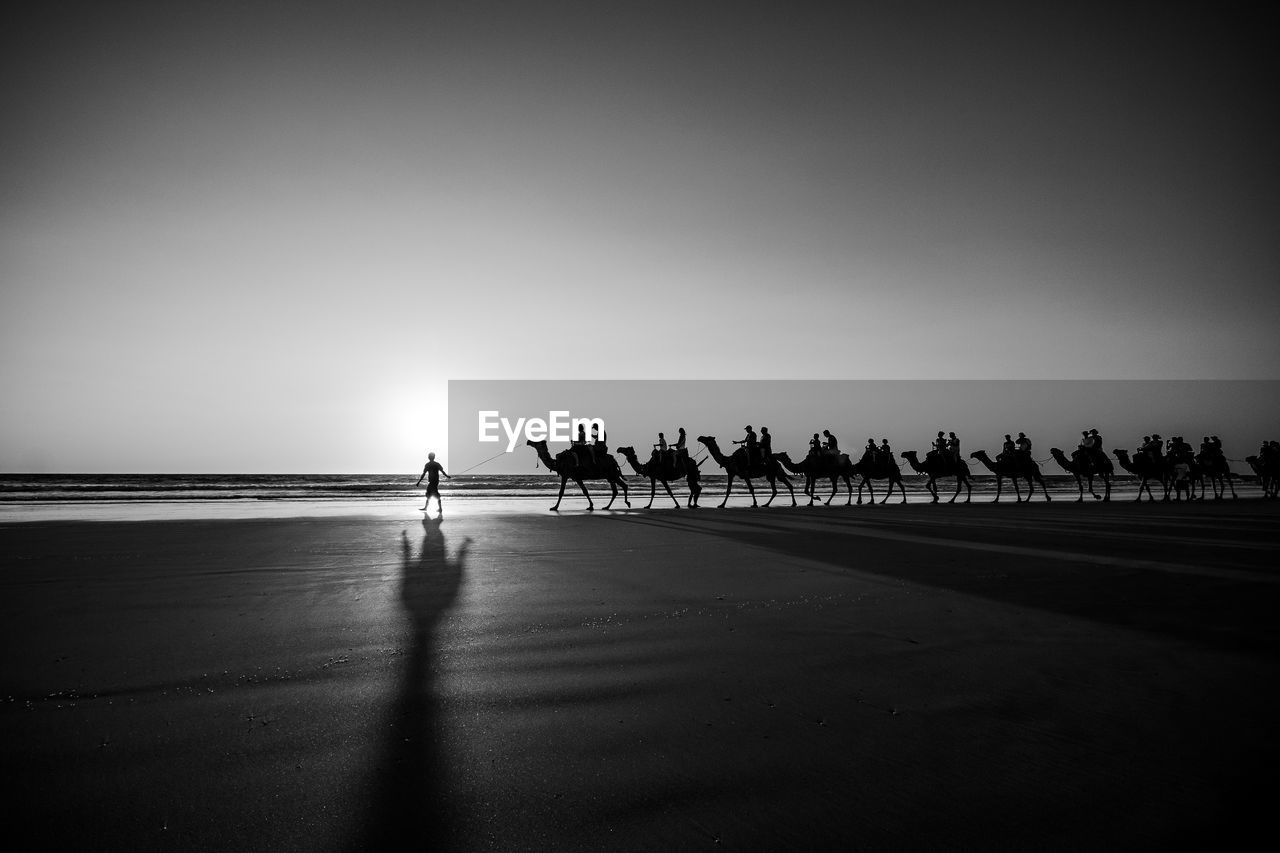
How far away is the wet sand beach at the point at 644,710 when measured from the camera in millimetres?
2326

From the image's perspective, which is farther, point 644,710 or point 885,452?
point 885,452

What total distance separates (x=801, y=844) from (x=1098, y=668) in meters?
2.81

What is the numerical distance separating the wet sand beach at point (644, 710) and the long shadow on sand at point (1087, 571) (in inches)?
2.7

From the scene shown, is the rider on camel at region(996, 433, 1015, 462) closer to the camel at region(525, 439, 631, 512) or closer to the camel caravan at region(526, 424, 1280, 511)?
the camel caravan at region(526, 424, 1280, 511)

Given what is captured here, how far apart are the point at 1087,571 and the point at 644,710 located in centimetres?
660

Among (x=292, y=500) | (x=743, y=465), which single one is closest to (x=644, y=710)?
(x=743, y=465)

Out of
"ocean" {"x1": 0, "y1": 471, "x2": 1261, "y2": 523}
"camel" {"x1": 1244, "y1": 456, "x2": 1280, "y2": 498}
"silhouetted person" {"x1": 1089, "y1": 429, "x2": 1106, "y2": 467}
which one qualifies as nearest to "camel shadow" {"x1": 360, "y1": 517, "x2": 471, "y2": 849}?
"ocean" {"x1": 0, "y1": 471, "x2": 1261, "y2": 523}

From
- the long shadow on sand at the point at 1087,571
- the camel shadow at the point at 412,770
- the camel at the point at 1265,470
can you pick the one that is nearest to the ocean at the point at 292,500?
the camel at the point at 1265,470

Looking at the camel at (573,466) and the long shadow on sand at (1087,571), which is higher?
the camel at (573,466)

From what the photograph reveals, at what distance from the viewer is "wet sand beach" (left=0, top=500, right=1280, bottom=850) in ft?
7.63

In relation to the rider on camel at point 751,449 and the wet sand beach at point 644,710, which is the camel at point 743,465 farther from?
the wet sand beach at point 644,710

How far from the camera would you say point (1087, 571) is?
293 inches

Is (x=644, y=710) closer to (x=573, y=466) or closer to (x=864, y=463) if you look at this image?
(x=573, y=466)

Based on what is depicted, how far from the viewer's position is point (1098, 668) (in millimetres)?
3902
